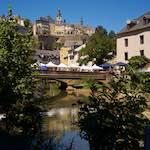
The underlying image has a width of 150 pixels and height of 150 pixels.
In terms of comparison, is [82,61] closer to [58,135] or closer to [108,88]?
[58,135]

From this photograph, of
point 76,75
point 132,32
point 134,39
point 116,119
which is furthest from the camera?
point 132,32

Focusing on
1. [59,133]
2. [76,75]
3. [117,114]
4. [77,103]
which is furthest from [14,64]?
[76,75]

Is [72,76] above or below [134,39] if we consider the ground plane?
below

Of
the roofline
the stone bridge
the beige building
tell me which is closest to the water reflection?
the stone bridge

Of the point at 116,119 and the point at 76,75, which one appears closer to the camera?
the point at 116,119

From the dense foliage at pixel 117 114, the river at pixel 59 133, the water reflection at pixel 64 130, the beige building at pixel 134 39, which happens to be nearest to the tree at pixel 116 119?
the dense foliage at pixel 117 114

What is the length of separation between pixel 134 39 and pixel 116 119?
203ft

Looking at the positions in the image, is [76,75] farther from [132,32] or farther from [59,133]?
[59,133]

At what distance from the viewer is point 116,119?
12461mm

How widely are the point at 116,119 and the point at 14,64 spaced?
21.3 feet

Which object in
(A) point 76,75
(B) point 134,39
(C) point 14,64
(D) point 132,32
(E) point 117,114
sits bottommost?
(E) point 117,114

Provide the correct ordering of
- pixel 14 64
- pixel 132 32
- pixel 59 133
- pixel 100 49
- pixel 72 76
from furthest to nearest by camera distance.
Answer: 1. pixel 100 49
2. pixel 132 32
3. pixel 72 76
4. pixel 59 133
5. pixel 14 64

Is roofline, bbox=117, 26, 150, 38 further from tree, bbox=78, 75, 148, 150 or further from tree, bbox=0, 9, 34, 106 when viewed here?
tree, bbox=78, 75, 148, 150

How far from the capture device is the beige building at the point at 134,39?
231ft
